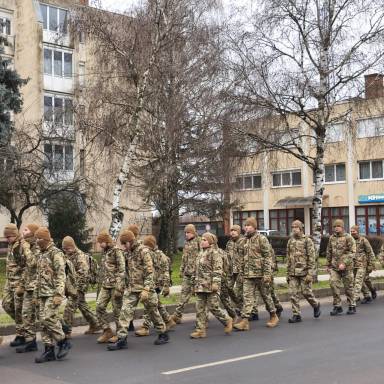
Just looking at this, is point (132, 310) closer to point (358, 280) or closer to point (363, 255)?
point (358, 280)

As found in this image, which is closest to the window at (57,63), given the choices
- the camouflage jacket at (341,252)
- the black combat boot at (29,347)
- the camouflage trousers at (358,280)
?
the camouflage trousers at (358,280)

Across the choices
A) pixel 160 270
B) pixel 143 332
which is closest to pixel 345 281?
pixel 160 270

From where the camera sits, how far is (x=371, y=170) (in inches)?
1939

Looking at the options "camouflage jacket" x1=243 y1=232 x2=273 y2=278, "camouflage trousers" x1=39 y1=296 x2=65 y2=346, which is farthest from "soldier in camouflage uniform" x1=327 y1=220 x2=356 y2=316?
"camouflage trousers" x1=39 y1=296 x2=65 y2=346

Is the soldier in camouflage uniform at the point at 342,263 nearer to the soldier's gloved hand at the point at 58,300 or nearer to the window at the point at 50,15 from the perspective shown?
the soldier's gloved hand at the point at 58,300

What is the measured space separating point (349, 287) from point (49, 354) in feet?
23.1

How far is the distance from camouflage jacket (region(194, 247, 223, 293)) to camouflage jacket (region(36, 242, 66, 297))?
8.21ft

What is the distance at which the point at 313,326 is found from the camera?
11625mm

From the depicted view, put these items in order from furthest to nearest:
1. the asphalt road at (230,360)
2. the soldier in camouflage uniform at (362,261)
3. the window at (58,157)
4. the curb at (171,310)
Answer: the window at (58,157) → the soldier in camouflage uniform at (362,261) → the curb at (171,310) → the asphalt road at (230,360)

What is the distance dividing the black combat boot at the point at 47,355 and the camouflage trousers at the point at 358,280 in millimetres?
7136

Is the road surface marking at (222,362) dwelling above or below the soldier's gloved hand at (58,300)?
below

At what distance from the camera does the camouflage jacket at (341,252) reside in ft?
44.5

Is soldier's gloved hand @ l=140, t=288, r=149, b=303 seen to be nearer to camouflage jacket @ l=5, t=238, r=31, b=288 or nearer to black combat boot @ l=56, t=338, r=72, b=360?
black combat boot @ l=56, t=338, r=72, b=360

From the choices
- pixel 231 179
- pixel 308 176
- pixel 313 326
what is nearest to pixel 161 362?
pixel 313 326
